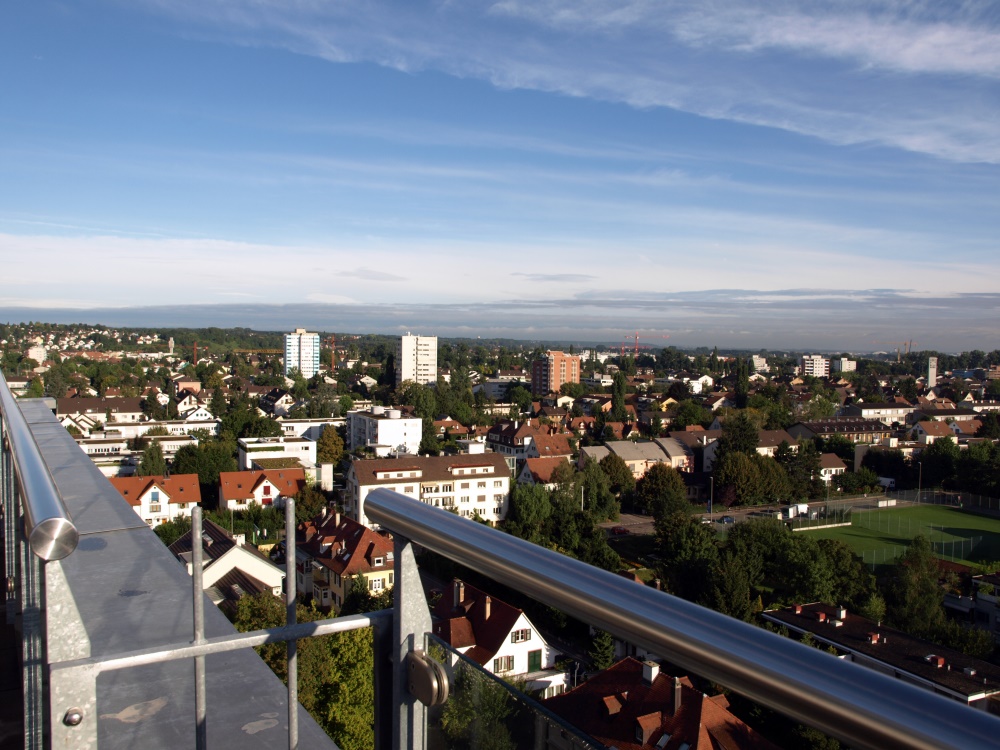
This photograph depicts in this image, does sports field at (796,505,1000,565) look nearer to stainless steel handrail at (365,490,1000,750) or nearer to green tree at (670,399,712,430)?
green tree at (670,399,712,430)

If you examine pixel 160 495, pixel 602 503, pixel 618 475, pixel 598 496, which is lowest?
pixel 602 503

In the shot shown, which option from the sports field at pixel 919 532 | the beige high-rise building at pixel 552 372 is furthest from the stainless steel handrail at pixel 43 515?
the beige high-rise building at pixel 552 372

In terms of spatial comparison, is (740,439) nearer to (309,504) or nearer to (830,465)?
(830,465)

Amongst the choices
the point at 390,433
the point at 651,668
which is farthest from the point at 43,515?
the point at 390,433

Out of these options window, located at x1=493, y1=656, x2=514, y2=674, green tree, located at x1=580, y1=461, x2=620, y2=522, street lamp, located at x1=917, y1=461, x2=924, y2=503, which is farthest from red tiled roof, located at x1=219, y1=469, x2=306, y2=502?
street lamp, located at x1=917, y1=461, x2=924, y2=503

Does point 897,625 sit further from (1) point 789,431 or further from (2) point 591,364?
(2) point 591,364
